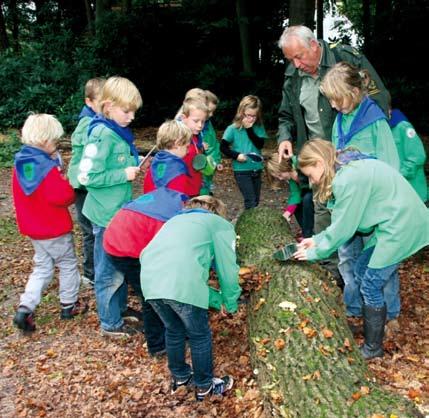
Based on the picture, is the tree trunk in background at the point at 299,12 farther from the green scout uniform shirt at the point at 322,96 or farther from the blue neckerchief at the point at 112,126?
the blue neckerchief at the point at 112,126

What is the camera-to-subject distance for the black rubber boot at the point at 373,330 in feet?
13.0

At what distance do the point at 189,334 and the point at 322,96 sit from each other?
2.61 metres

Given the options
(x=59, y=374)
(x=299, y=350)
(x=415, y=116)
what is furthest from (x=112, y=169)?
(x=415, y=116)

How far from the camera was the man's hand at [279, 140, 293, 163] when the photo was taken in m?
5.52

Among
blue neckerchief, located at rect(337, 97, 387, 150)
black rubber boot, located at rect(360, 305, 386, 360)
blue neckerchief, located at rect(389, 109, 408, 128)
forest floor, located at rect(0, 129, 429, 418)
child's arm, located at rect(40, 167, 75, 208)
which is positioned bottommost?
forest floor, located at rect(0, 129, 429, 418)

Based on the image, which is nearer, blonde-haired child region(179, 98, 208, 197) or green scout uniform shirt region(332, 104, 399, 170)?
green scout uniform shirt region(332, 104, 399, 170)

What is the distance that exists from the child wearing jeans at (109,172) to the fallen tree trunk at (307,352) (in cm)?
120

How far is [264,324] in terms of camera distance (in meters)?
3.93

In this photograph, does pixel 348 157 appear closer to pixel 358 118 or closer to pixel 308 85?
pixel 358 118

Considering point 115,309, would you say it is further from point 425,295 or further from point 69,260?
point 425,295

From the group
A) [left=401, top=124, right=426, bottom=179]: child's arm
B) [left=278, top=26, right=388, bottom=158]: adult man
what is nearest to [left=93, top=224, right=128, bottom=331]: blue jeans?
[left=278, top=26, right=388, bottom=158]: adult man

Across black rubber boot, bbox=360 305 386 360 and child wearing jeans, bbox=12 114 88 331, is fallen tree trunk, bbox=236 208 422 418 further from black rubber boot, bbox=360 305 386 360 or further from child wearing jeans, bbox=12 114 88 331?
child wearing jeans, bbox=12 114 88 331

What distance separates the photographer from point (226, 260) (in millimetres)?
3637

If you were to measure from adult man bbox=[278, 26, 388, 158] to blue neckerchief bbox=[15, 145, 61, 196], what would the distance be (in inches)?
90.9
